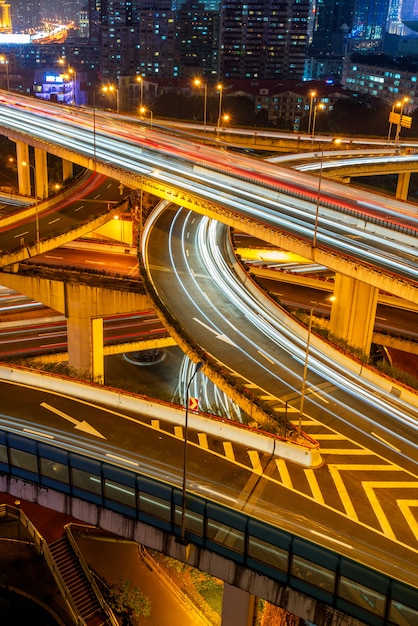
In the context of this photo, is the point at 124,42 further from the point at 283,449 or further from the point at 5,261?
the point at 283,449

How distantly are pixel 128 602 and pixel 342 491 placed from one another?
35.4 feet

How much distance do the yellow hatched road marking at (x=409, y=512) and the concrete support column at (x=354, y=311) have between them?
57.7 feet

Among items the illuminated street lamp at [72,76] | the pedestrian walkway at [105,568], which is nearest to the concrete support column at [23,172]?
the illuminated street lamp at [72,76]

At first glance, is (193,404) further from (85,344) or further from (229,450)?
(85,344)

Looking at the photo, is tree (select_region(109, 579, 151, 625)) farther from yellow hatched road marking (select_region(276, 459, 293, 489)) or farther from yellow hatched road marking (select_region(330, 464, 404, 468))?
yellow hatched road marking (select_region(330, 464, 404, 468))

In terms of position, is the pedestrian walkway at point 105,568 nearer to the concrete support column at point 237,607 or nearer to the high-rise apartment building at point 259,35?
the concrete support column at point 237,607

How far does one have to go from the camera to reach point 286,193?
161 feet

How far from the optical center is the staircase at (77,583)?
27.7 m

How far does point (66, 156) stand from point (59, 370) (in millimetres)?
28832

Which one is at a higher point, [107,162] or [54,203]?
[107,162]

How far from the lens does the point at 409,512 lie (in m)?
22.6

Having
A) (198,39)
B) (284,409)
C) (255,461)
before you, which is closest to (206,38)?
(198,39)

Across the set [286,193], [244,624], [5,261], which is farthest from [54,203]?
[244,624]

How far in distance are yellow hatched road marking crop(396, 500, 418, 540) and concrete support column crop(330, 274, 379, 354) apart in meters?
17.6
